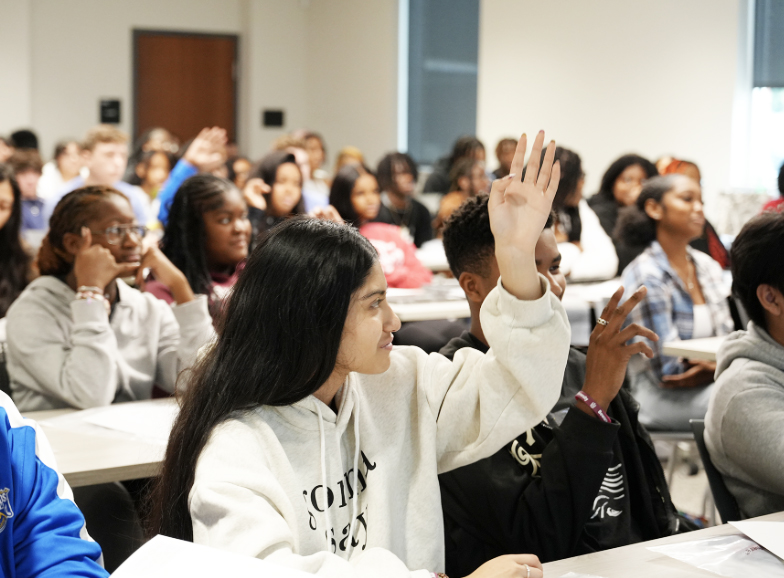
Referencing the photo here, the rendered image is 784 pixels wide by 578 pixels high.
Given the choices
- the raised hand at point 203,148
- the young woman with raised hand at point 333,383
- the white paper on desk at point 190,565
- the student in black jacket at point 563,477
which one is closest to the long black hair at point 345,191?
the raised hand at point 203,148

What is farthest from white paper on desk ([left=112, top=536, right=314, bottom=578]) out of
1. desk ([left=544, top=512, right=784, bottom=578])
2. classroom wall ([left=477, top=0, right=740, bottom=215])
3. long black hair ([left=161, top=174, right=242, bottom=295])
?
classroom wall ([left=477, top=0, right=740, bottom=215])

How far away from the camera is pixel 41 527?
115cm

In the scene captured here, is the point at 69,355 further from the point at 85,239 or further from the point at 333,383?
the point at 333,383

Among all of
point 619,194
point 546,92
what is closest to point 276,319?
point 619,194

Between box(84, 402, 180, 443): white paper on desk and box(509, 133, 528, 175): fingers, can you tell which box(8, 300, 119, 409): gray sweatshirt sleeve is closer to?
box(84, 402, 180, 443): white paper on desk

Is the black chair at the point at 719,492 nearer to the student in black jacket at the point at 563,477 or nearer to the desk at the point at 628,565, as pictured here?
the student in black jacket at the point at 563,477

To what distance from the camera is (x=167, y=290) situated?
114 inches

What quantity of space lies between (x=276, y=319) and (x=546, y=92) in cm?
684

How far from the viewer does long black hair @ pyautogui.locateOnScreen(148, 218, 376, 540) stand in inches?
48.5

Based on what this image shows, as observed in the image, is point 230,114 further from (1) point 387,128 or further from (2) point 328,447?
(2) point 328,447

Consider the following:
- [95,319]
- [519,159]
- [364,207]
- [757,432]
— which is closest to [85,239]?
[95,319]

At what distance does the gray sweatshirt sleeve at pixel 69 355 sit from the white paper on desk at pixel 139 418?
77 millimetres

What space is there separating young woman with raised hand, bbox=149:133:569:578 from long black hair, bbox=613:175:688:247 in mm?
2452

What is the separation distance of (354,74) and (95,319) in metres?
8.31
